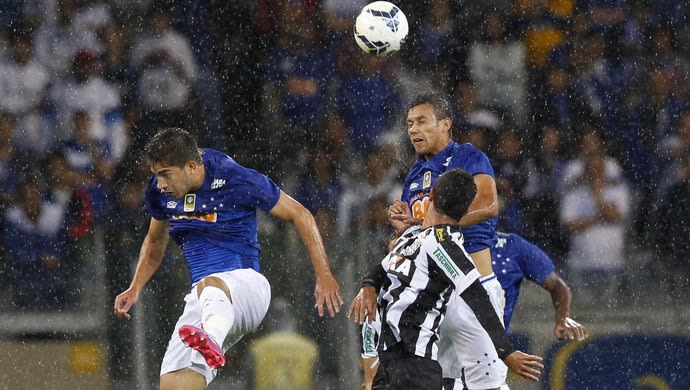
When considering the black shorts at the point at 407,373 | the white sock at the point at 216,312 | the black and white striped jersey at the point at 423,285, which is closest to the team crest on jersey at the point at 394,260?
the black and white striped jersey at the point at 423,285

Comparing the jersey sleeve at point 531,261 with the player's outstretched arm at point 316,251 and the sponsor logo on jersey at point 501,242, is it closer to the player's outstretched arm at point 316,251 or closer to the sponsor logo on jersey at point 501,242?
the sponsor logo on jersey at point 501,242

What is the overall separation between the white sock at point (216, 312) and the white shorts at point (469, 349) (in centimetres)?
105

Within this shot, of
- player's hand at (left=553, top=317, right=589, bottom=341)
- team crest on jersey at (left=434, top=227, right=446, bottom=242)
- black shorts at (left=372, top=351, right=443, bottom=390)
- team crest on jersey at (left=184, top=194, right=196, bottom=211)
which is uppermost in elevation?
team crest on jersey at (left=184, top=194, right=196, bottom=211)

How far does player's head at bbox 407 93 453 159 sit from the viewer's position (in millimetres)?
6801

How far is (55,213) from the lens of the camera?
10125 mm

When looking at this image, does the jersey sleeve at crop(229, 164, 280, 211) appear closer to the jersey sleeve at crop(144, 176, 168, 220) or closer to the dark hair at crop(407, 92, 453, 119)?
the jersey sleeve at crop(144, 176, 168, 220)

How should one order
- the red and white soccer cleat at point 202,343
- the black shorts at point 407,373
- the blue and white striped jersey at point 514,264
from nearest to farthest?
→ the black shorts at point 407,373
the red and white soccer cleat at point 202,343
the blue and white striped jersey at point 514,264

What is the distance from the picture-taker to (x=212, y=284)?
251 inches

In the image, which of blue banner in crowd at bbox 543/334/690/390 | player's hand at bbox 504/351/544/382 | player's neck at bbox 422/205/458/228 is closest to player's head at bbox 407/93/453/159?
player's neck at bbox 422/205/458/228

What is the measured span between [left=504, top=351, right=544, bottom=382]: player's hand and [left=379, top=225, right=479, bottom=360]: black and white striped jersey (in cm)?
36

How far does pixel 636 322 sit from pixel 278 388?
8.55ft

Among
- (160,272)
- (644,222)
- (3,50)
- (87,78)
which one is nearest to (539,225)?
(644,222)

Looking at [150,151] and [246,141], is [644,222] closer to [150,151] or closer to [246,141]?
[246,141]

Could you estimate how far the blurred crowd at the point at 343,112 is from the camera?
10.1m
